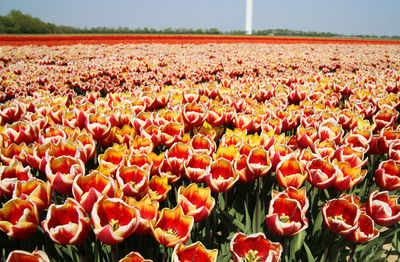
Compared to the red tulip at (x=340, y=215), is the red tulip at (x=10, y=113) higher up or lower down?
higher up

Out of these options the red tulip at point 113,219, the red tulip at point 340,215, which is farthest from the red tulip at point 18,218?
the red tulip at point 340,215

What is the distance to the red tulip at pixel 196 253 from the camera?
105cm

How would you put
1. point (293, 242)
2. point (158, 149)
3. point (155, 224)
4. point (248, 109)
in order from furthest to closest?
1. point (248, 109)
2. point (158, 149)
3. point (293, 242)
4. point (155, 224)

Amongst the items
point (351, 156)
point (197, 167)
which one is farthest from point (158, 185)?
point (351, 156)

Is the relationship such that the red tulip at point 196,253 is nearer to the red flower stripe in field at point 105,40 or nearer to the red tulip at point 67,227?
the red tulip at point 67,227

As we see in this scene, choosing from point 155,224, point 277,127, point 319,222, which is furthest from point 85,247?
point 277,127

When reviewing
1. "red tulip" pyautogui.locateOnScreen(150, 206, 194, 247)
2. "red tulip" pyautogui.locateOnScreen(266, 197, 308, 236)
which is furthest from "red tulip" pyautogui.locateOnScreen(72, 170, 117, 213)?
"red tulip" pyautogui.locateOnScreen(266, 197, 308, 236)

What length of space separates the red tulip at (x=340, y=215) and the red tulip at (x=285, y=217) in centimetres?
13

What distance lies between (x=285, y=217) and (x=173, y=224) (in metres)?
0.51

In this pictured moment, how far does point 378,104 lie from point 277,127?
5.68ft

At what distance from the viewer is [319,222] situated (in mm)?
1737

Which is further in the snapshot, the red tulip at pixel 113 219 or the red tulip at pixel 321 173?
the red tulip at pixel 321 173

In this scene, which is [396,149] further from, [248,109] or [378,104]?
[378,104]

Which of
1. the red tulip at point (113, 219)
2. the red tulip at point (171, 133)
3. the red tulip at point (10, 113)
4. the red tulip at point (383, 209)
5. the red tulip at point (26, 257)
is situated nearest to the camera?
the red tulip at point (26, 257)
